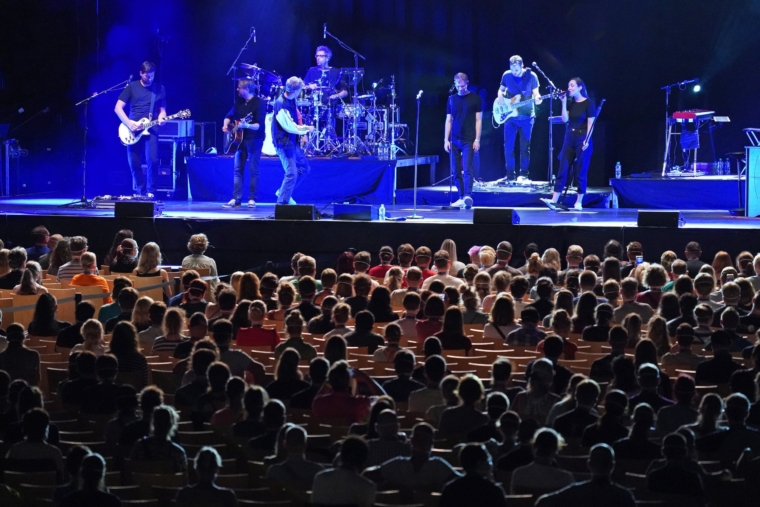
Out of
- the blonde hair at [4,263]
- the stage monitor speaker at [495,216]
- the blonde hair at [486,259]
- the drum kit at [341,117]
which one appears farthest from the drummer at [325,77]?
the blonde hair at [4,263]

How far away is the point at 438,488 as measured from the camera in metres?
4.90

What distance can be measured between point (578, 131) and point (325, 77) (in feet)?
16.2

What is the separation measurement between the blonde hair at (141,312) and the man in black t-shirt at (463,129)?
7646 millimetres

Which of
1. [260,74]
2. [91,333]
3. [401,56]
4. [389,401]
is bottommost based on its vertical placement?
[389,401]

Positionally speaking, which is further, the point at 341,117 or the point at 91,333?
the point at 341,117

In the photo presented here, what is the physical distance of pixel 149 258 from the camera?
997cm

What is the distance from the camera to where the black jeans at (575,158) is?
1414 centimetres

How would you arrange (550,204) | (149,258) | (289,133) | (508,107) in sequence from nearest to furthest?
(149,258) < (289,133) < (550,204) < (508,107)

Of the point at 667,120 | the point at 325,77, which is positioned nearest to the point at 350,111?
the point at 325,77

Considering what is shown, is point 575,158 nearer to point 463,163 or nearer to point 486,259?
point 463,163

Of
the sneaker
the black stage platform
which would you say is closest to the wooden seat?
the black stage platform

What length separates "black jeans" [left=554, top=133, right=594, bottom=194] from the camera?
46.4ft

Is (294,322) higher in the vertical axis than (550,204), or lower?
lower

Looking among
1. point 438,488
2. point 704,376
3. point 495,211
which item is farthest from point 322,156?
point 438,488
